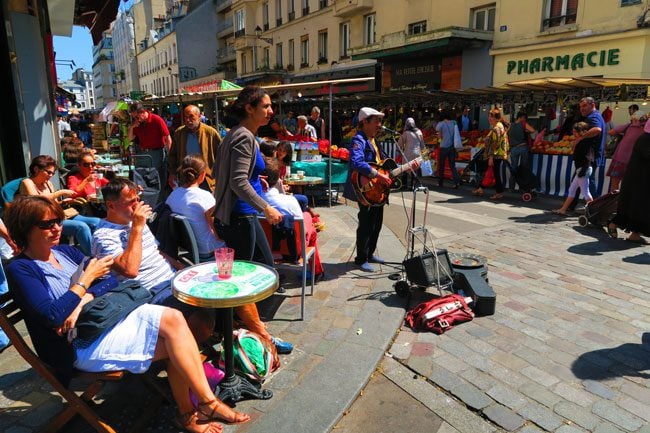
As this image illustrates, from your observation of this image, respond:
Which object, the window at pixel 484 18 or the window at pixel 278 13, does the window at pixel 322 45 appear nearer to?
the window at pixel 278 13

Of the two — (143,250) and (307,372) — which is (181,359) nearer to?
(143,250)

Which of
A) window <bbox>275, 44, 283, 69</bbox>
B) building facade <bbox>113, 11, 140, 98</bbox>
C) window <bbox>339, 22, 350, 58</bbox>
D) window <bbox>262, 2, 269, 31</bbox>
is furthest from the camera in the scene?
building facade <bbox>113, 11, 140, 98</bbox>

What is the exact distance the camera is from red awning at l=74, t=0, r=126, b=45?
8.18m

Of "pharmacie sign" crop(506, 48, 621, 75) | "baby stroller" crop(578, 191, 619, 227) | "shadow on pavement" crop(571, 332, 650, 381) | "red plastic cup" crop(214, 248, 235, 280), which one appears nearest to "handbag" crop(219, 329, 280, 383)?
"red plastic cup" crop(214, 248, 235, 280)

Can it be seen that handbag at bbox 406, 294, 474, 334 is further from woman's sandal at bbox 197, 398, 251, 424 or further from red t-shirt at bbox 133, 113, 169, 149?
red t-shirt at bbox 133, 113, 169, 149

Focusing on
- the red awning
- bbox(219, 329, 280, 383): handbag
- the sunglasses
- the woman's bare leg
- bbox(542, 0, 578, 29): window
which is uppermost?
bbox(542, 0, 578, 29): window

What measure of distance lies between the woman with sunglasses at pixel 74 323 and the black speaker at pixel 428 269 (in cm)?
233

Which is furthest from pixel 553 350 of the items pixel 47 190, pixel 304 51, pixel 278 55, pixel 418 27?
pixel 278 55

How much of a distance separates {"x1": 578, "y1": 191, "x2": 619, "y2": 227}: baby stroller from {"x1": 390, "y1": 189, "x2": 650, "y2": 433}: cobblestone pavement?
1098 millimetres

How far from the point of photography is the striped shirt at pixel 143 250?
261cm

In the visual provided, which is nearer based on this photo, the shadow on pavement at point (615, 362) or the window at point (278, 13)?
the shadow on pavement at point (615, 362)

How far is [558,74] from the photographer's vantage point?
50.2ft

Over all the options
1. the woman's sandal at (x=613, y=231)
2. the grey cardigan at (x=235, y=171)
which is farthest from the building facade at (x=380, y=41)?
the grey cardigan at (x=235, y=171)

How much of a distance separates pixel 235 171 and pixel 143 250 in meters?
0.84
